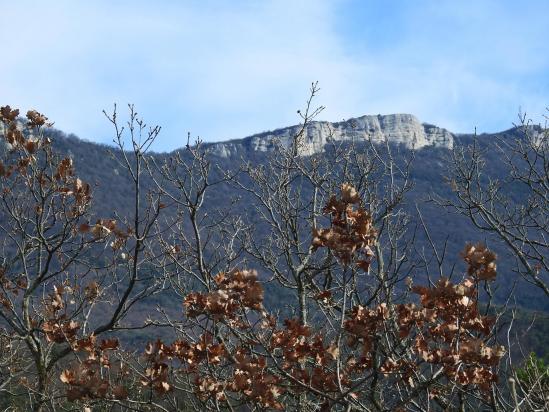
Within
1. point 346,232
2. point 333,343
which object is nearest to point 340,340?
point 333,343

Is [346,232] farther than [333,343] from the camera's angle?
No

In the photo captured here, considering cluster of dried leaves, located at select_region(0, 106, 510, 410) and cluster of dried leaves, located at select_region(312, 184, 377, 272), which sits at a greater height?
cluster of dried leaves, located at select_region(312, 184, 377, 272)

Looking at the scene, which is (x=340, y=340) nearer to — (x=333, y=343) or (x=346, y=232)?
(x=333, y=343)

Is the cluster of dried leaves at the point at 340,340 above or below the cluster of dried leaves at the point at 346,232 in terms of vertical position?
below

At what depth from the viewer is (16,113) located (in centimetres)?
579

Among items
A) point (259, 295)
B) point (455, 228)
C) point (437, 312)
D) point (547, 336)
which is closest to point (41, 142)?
point (259, 295)

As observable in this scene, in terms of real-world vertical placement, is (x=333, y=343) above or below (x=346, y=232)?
below

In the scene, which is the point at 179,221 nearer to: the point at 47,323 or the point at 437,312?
the point at 47,323

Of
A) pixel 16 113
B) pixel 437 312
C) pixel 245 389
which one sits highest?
pixel 16 113

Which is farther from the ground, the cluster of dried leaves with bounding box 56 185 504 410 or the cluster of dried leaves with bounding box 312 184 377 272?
the cluster of dried leaves with bounding box 312 184 377 272

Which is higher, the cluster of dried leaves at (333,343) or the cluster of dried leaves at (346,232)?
the cluster of dried leaves at (346,232)

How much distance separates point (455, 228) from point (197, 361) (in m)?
72.4

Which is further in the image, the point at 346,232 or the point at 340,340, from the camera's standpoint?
the point at 340,340

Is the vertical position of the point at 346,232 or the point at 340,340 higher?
the point at 346,232
